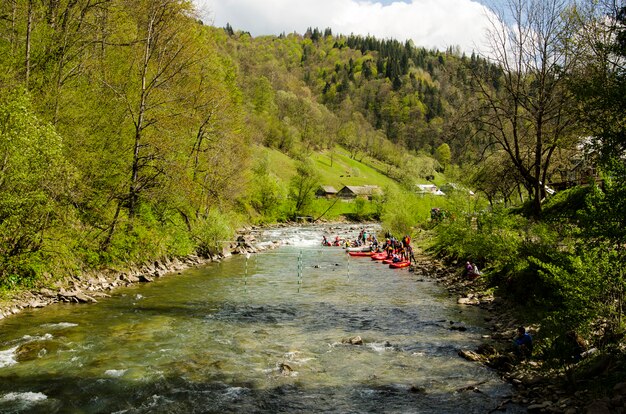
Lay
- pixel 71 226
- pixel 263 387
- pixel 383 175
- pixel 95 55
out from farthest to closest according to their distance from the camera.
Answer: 1. pixel 383 175
2. pixel 95 55
3. pixel 71 226
4. pixel 263 387

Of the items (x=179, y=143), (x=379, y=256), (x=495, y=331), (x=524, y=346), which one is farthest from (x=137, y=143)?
(x=379, y=256)

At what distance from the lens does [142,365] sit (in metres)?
13.1

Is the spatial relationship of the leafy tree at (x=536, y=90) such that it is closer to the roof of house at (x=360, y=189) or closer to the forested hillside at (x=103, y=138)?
the forested hillside at (x=103, y=138)

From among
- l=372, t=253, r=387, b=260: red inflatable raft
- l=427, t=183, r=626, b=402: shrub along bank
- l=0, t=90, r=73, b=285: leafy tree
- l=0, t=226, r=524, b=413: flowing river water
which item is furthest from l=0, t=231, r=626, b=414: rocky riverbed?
l=372, t=253, r=387, b=260: red inflatable raft

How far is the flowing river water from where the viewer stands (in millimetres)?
10945

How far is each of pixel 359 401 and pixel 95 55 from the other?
2593cm

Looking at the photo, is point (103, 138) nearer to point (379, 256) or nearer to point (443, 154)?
point (379, 256)

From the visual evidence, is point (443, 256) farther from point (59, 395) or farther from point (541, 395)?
→ point (59, 395)

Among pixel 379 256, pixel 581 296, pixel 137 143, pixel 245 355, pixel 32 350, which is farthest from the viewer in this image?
pixel 379 256

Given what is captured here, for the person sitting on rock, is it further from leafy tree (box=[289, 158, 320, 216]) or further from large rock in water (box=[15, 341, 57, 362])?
leafy tree (box=[289, 158, 320, 216])

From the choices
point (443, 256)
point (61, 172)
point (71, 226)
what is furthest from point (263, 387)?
point (443, 256)

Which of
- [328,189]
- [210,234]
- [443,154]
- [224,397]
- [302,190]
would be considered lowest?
[224,397]

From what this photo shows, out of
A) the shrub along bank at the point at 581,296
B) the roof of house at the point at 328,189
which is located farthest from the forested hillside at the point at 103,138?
the roof of house at the point at 328,189

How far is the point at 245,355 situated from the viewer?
14266mm
